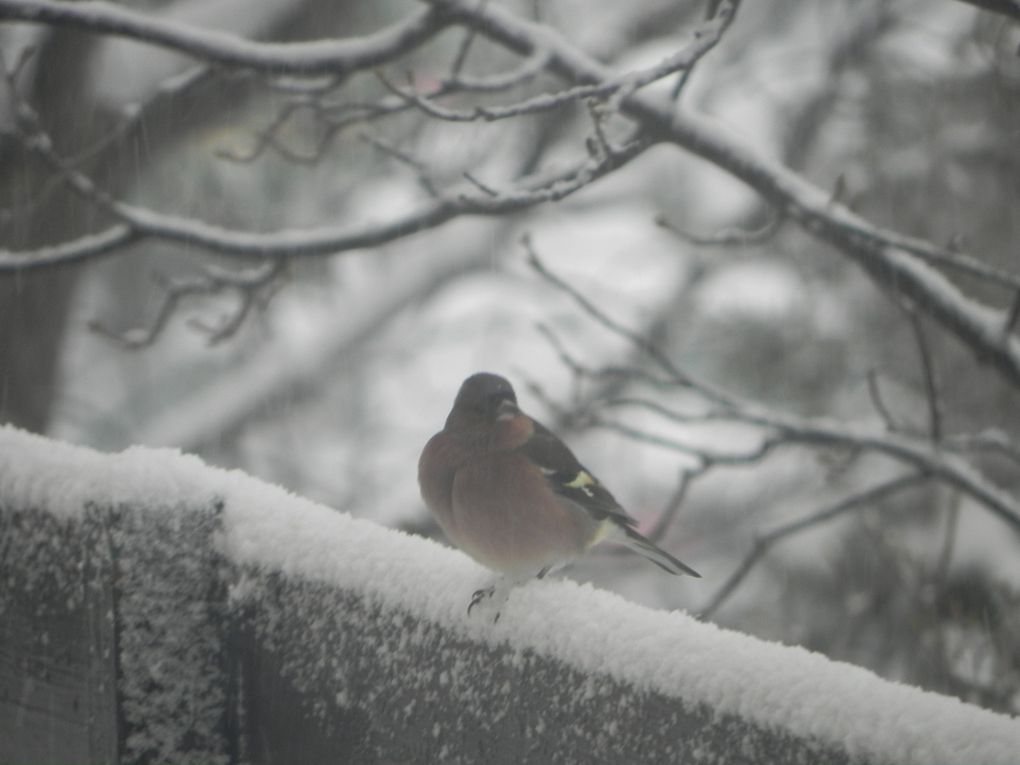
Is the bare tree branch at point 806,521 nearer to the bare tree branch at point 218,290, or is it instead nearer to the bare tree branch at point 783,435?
the bare tree branch at point 783,435

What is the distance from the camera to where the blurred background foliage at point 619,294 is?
4445 millimetres

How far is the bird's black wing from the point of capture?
8.39ft

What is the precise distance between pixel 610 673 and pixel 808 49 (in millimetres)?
8186

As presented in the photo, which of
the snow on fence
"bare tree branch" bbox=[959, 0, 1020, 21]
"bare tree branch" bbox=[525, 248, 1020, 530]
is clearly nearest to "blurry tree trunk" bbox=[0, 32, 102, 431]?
"bare tree branch" bbox=[525, 248, 1020, 530]

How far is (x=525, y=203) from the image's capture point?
7.23ft

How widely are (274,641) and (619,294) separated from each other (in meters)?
7.92

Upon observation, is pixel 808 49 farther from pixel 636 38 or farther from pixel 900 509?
pixel 900 509

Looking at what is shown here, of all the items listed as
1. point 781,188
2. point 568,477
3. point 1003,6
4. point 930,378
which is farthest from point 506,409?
point 1003,6

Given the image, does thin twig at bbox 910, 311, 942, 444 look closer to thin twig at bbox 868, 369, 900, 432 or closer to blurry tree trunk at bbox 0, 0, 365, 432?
thin twig at bbox 868, 369, 900, 432

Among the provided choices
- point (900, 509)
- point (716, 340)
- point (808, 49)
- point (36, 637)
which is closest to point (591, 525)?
point (36, 637)

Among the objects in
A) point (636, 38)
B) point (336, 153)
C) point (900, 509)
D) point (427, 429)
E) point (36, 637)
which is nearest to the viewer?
point (36, 637)

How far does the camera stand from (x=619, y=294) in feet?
30.3

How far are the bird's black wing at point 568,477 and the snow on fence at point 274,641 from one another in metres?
0.85

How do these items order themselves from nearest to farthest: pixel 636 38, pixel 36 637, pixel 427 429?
pixel 36 637 → pixel 636 38 → pixel 427 429
